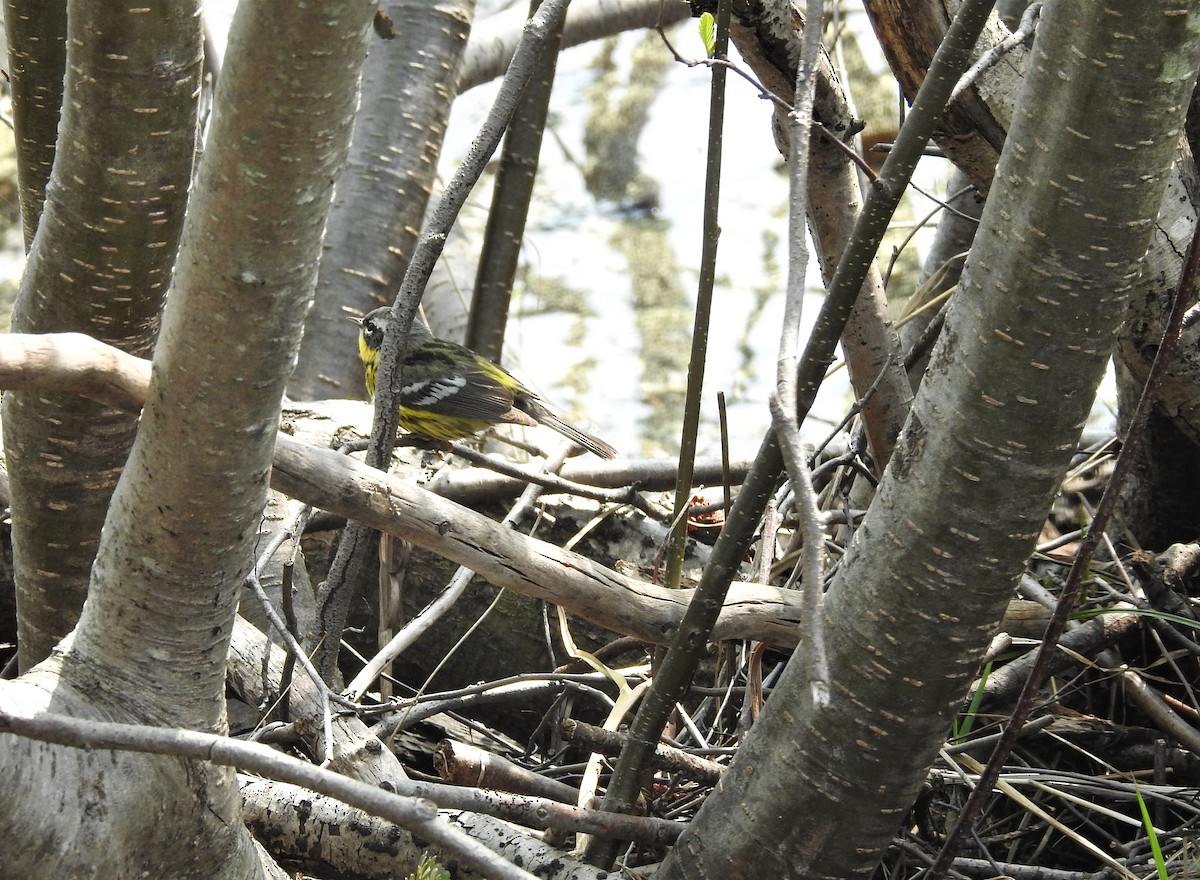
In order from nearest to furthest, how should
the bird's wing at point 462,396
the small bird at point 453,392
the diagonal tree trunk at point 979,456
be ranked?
the diagonal tree trunk at point 979,456
the small bird at point 453,392
the bird's wing at point 462,396

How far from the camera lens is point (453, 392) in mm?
4992

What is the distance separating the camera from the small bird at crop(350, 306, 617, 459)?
15.7 ft

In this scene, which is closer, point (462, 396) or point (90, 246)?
point (90, 246)

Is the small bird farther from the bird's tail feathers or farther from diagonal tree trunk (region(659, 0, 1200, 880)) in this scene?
diagonal tree trunk (region(659, 0, 1200, 880))

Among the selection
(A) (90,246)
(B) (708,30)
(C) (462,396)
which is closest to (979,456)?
(B) (708,30)

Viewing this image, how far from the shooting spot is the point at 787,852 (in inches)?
74.0

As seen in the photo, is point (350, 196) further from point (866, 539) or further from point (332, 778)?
point (332, 778)

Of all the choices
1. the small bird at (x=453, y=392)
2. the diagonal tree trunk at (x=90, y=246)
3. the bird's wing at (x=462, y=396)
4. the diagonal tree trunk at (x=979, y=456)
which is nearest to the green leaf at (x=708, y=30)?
the diagonal tree trunk at (x=979, y=456)

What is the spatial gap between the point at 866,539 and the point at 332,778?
1.05 m

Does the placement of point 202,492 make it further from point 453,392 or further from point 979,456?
point 453,392

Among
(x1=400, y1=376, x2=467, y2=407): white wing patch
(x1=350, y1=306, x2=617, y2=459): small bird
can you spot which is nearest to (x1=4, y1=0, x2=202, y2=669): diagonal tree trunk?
(x1=350, y1=306, x2=617, y2=459): small bird

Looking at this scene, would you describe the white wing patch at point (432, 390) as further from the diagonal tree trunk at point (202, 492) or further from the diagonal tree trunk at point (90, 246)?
the diagonal tree trunk at point (202, 492)

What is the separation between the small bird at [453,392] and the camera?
15.7 ft

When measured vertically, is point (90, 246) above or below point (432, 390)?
above
